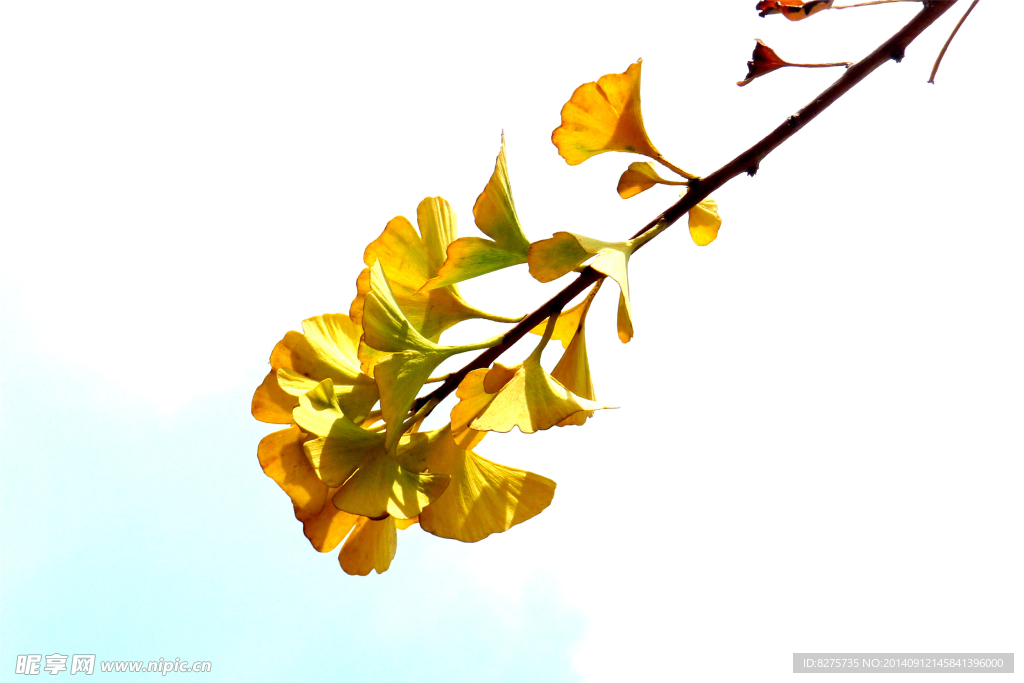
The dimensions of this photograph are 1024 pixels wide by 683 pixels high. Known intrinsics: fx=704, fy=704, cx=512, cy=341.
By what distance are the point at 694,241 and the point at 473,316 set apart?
1.32ft

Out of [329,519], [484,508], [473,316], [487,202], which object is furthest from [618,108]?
[329,519]

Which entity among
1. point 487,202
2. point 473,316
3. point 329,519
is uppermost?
point 487,202

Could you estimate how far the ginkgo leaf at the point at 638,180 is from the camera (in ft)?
3.47

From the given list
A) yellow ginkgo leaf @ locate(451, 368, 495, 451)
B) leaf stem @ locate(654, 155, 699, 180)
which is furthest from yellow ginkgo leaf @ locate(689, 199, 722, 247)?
yellow ginkgo leaf @ locate(451, 368, 495, 451)

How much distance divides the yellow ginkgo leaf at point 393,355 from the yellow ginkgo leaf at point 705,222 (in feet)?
1.64

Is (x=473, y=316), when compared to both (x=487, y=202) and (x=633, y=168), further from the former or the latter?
(x=633, y=168)

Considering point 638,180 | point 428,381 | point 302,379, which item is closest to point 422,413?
point 428,381

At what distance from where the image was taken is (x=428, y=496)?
2.97 ft

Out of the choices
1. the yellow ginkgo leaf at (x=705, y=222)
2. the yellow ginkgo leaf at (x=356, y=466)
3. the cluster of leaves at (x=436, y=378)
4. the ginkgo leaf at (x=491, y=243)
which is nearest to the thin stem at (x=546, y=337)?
the cluster of leaves at (x=436, y=378)

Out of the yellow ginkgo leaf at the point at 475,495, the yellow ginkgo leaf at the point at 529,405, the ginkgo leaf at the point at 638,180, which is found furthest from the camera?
the ginkgo leaf at the point at 638,180

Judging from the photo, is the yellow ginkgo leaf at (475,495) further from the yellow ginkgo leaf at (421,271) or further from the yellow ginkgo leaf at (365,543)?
the yellow ginkgo leaf at (421,271)

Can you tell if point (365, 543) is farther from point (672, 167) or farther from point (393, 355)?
→ point (672, 167)

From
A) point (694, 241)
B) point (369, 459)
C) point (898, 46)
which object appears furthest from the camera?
point (694, 241)

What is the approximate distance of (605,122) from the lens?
1057 mm
